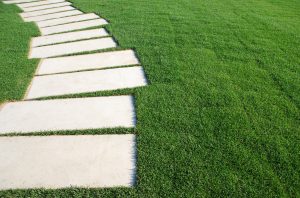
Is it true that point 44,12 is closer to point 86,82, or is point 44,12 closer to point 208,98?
point 86,82

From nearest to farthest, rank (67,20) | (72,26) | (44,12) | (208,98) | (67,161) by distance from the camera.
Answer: (67,161), (208,98), (72,26), (67,20), (44,12)

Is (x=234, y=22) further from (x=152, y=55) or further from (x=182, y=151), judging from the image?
(x=182, y=151)

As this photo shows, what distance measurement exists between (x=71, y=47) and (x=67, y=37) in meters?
0.58

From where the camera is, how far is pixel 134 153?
8.68ft

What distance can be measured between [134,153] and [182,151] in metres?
0.42

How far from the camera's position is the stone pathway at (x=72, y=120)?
247 cm

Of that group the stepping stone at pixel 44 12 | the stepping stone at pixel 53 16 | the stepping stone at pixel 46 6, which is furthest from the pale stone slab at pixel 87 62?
the stepping stone at pixel 46 6

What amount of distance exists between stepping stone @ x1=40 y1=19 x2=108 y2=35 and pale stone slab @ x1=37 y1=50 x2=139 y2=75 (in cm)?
153

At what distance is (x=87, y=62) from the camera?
443cm

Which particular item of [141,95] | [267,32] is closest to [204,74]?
[141,95]

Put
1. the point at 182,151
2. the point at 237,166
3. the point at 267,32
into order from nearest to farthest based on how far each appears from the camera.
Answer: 1. the point at 237,166
2. the point at 182,151
3. the point at 267,32

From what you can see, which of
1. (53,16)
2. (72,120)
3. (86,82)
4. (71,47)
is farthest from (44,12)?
(72,120)

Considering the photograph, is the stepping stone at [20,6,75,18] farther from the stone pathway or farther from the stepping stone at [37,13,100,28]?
the stone pathway

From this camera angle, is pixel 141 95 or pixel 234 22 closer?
pixel 141 95
